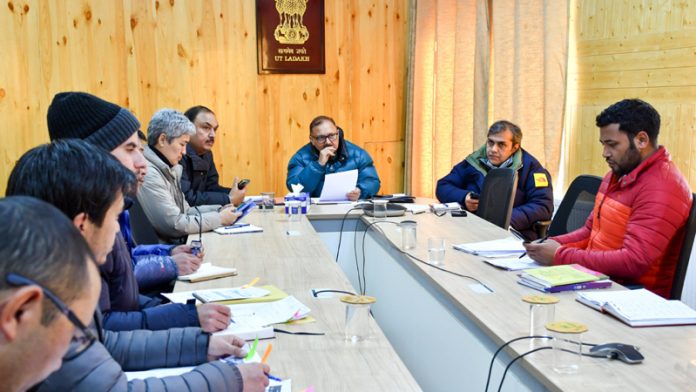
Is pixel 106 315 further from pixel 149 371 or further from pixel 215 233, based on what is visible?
pixel 215 233

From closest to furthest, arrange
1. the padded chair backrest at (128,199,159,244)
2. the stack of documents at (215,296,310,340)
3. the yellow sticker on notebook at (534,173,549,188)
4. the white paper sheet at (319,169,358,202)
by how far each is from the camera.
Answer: the stack of documents at (215,296,310,340) < the padded chair backrest at (128,199,159,244) < the yellow sticker on notebook at (534,173,549,188) < the white paper sheet at (319,169,358,202)

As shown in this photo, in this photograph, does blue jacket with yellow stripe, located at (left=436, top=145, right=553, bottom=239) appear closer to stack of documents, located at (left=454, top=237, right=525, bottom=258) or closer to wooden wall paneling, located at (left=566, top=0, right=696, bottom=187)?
wooden wall paneling, located at (left=566, top=0, right=696, bottom=187)

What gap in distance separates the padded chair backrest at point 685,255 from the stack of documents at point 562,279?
36 cm

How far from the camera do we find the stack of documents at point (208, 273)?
2453 mm

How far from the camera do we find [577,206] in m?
3.24

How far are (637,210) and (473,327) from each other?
86 centimetres

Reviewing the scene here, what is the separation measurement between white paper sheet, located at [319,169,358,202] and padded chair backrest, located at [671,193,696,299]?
236 centimetres

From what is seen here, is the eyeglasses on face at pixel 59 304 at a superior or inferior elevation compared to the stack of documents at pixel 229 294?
superior

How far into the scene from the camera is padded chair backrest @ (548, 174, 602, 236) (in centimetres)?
318

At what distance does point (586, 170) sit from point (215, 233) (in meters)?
2.80

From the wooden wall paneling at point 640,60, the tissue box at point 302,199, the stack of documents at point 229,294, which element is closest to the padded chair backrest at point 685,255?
the stack of documents at point 229,294

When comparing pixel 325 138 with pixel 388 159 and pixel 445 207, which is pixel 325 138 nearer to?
pixel 445 207

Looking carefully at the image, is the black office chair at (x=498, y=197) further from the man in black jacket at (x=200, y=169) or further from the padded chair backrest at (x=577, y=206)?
the man in black jacket at (x=200, y=169)

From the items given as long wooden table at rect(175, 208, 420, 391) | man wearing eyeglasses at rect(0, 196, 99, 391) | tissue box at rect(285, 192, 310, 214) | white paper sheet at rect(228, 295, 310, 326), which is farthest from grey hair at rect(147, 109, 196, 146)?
man wearing eyeglasses at rect(0, 196, 99, 391)
